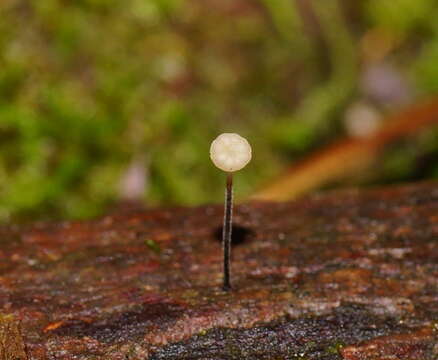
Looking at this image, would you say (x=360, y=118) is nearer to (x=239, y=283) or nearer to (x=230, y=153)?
(x=239, y=283)

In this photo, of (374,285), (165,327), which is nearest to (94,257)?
(165,327)

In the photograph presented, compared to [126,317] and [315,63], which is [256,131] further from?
[126,317]

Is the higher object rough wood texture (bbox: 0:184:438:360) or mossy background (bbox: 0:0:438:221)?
mossy background (bbox: 0:0:438:221)

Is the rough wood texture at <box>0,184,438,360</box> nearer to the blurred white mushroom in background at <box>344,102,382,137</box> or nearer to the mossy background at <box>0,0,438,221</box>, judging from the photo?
the mossy background at <box>0,0,438,221</box>

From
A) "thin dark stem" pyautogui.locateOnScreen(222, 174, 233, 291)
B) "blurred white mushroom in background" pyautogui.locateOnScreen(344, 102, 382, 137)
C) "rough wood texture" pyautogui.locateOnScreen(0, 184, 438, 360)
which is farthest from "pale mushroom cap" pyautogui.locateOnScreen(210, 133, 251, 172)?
"blurred white mushroom in background" pyautogui.locateOnScreen(344, 102, 382, 137)

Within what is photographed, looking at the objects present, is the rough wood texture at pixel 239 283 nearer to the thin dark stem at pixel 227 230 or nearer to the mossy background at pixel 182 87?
the thin dark stem at pixel 227 230
